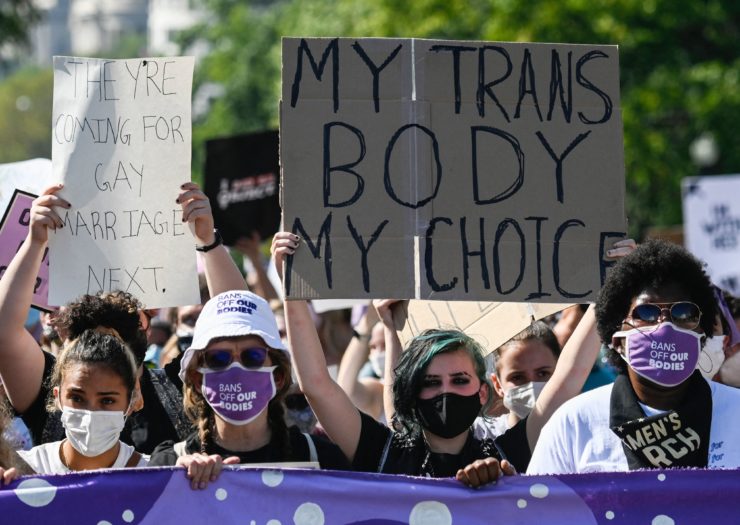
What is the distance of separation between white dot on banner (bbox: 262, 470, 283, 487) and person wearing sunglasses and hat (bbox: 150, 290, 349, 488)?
0.24 metres

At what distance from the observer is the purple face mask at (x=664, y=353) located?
4.04m

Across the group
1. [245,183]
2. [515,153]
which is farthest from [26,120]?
[515,153]

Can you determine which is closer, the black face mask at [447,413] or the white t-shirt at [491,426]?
the black face mask at [447,413]

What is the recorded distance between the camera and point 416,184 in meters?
4.55

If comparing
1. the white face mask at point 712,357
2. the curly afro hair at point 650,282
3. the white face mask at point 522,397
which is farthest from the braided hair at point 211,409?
the white face mask at point 712,357

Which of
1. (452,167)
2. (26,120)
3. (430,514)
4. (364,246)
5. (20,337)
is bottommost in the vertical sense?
(430,514)

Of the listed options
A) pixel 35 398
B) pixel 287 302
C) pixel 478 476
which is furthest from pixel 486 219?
pixel 35 398

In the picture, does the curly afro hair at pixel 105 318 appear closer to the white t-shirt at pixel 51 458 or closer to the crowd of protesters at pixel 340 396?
the crowd of protesters at pixel 340 396

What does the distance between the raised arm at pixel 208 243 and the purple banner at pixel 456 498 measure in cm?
97

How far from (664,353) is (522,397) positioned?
1076 millimetres

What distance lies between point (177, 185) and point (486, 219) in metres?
1.04

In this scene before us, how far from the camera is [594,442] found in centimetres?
400

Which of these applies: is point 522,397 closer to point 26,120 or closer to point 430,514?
point 430,514

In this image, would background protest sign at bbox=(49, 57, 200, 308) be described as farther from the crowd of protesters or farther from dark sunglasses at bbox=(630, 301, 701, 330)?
dark sunglasses at bbox=(630, 301, 701, 330)
